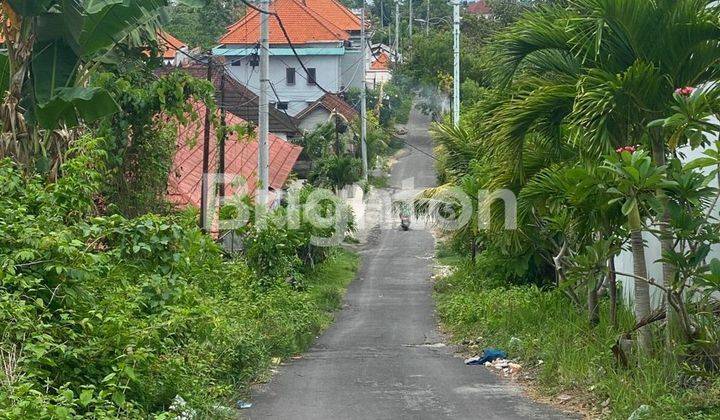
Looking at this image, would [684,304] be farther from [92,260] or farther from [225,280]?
[225,280]

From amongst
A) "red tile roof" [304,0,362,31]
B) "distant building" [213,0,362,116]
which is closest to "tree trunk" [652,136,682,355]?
"distant building" [213,0,362,116]

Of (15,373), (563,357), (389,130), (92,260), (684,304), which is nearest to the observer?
(15,373)

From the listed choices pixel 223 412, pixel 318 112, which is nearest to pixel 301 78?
pixel 318 112

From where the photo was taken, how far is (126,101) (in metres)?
14.3

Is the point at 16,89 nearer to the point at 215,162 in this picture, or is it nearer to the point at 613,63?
the point at 613,63

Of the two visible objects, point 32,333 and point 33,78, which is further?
point 33,78

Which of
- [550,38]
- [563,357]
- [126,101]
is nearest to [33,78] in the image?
[126,101]

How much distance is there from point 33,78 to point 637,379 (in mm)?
7040

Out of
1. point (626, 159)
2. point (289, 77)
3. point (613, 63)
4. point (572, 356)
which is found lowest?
point (572, 356)

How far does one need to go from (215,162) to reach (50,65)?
1040 cm

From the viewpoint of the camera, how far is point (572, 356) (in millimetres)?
10906

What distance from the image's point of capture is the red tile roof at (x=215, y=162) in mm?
17641

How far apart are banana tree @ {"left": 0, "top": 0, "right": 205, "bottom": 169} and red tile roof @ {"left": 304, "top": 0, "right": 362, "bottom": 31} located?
48.9 metres

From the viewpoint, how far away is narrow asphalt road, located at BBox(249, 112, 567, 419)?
908 cm
